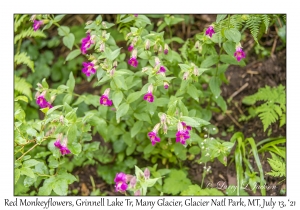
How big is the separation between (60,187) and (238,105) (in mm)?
2063

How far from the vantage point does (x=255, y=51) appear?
4.16 m

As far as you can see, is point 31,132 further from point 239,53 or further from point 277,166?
point 277,166

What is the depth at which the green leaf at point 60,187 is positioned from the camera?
2742mm

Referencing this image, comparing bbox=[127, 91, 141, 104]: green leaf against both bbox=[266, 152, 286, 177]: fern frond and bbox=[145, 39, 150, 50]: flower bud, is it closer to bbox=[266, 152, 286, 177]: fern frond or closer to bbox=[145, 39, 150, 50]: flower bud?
bbox=[145, 39, 150, 50]: flower bud

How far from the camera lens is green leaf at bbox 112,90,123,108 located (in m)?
2.72

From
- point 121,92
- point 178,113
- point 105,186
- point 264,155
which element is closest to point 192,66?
point 178,113

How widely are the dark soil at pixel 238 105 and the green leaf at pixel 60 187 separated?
878mm

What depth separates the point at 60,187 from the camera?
2.77 m

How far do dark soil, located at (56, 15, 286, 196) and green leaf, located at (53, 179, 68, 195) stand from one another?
2.88 ft

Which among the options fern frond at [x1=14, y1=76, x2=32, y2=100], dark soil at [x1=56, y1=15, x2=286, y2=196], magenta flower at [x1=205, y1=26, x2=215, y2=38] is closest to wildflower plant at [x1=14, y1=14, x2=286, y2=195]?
magenta flower at [x1=205, y1=26, x2=215, y2=38]

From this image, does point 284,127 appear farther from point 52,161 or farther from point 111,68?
point 52,161

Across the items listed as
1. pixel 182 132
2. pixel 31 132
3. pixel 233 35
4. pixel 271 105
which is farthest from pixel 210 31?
pixel 31 132

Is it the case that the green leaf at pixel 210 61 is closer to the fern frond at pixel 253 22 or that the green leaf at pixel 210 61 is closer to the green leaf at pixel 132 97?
the fern frond at pixel 253 22

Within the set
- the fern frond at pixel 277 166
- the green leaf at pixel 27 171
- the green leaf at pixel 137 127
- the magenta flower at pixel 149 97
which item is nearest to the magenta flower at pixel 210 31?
the magenta flower at pixel 149 97
